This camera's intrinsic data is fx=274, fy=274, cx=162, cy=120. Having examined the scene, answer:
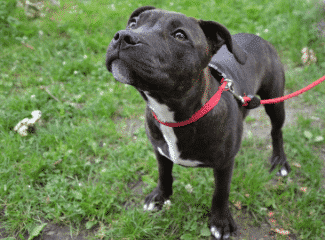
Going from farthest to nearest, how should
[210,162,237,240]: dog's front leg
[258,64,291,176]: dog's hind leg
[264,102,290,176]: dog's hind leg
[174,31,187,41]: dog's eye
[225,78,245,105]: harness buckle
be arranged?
1. [264,102,290,176]: dog's hind leg
2. [258,64,291,176]: dog's hind leg
3. [210,162,237,240]: dog's front leg
4. [225,78,245,105]: harness buckle
5. [174,31,187,41]: dog's eye

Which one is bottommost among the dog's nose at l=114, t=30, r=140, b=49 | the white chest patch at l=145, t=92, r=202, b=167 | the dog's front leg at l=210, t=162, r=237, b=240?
the dog's front leg at l=210, t=162, r=237, b=240

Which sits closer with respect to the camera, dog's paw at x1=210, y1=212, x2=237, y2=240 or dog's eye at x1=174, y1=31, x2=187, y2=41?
dog's eye at x1=174, y1=31, x2=187, y2=41

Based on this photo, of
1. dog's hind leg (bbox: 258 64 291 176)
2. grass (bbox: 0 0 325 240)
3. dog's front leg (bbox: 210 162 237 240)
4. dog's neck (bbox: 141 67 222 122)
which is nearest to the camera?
dog's neck (bbox: 141 67 222 122)

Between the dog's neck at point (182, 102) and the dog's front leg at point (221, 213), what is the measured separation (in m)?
0.74

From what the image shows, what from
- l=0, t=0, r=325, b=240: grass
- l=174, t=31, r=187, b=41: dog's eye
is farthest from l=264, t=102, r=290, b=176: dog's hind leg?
l=174, t=31, r=187, b=41: dog's eye

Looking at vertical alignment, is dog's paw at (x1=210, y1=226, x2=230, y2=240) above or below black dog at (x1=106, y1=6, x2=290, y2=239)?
below

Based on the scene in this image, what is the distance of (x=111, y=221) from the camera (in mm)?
2568

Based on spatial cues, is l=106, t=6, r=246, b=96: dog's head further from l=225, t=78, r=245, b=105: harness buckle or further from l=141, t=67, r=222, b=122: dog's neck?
l=225, t=78, r=245, b=105: harness buckle

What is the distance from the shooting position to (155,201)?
2.69 metres

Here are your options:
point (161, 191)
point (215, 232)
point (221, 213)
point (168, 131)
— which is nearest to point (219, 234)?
point (215, 232)

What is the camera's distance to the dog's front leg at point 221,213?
236 centimetres

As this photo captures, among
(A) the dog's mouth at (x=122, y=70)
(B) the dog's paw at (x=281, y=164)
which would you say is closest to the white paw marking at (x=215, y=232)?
(B) the dog's paw at (x=281, y=164)

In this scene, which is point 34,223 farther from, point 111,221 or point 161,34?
point 161,34

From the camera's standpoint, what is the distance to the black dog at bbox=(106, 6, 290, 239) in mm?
1545
